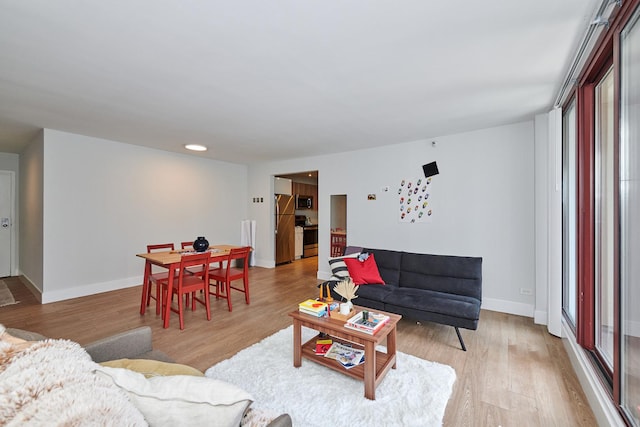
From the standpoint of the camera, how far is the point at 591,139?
2.19m

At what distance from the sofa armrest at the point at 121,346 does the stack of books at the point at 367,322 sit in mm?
1372

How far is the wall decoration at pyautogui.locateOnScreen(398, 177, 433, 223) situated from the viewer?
13.7 ft

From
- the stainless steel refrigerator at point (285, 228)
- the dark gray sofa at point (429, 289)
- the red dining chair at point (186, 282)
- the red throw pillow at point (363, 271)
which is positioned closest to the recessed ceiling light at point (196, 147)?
the stainless steel refrigerator at point (285, 228)

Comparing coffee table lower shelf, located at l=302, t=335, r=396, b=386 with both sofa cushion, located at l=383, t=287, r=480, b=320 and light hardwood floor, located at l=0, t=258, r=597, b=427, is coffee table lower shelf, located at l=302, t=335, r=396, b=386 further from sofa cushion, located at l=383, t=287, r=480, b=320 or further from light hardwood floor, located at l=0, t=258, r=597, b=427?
sofa cushion, located at l=383, t=287, r=480, b=320

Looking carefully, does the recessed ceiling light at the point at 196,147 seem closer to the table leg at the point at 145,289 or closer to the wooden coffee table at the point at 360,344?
the table leg at the point at 145,289

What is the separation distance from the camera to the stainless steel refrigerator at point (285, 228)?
6.56 metres

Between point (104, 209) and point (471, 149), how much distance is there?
5.74 m

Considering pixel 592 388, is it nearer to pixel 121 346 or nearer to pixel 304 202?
pixel 121 346

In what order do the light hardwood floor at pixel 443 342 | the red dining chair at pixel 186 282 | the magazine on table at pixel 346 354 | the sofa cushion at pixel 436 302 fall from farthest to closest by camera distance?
the red dining chair at pixel 186 282 < the sofa cushion at pixel 436 302 < the magazine on table at pixel 346 354 < the light hardwood floor at pixel 443 342

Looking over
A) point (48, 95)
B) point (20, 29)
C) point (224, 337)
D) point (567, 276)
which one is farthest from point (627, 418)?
point (48, 95)

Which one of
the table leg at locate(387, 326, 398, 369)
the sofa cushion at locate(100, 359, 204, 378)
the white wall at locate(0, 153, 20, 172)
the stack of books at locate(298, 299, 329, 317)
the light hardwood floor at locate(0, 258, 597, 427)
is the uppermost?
the white wall at locate(0, 153, 20, 172)

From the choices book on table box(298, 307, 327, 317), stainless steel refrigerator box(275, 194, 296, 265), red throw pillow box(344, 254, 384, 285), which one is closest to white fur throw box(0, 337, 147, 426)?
book on table box(298, 307, 327, 317)

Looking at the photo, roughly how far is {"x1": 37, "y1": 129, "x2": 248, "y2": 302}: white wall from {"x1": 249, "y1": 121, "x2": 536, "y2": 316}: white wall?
124 inches

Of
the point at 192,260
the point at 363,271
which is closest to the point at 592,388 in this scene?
the point at 363,271
